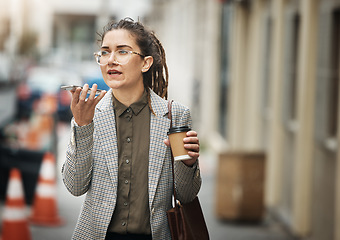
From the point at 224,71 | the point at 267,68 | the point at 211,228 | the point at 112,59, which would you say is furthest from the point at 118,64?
the point at 224,71

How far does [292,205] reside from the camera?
7547mm

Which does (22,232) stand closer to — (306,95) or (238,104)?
(306,95)

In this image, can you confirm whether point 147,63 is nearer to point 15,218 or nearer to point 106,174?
point 106,174

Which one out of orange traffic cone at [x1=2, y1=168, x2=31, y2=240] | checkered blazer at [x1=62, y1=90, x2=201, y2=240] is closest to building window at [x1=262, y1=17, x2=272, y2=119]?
orange traffic cone at [x1=2, y1=168, x2=31, y2=240]

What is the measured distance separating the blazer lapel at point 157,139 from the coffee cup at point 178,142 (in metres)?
0.16

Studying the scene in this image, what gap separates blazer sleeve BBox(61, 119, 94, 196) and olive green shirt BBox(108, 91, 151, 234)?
16 cm

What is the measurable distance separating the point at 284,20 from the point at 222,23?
5726 mm

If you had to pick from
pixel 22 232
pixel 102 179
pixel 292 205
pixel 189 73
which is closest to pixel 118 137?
pixel 102 179

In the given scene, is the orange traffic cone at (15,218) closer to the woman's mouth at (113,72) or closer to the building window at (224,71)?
the woman's mouth at (113,72)

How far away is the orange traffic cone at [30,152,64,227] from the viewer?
7.26 m

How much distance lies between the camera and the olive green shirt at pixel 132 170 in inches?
111

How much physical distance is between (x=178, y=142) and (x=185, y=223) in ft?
1.29

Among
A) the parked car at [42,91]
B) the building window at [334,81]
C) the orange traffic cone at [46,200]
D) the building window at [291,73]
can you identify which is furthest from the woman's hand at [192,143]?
the parked car at [42,91]

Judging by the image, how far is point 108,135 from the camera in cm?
287
